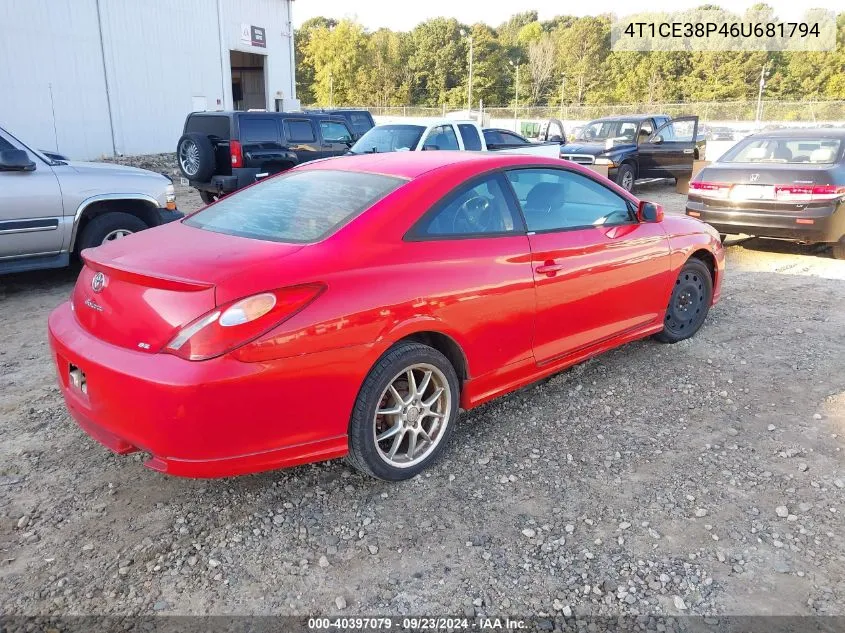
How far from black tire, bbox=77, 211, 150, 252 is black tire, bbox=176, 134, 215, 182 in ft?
13.4

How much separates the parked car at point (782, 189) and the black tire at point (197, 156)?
7.35 metres

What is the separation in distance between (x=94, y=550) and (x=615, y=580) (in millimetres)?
2060

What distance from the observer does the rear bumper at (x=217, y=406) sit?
7.85 feet

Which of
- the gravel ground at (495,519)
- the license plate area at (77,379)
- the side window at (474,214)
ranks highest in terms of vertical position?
the side window at (474,214)

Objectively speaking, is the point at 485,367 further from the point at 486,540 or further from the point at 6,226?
the point at 6,226

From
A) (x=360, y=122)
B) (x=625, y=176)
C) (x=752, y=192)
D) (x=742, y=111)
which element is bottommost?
(x=625, y=176)

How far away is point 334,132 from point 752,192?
794 centimetres

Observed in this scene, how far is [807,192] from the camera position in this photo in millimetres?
7168

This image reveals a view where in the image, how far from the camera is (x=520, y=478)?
316 cm

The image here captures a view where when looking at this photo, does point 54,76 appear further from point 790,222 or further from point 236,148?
point 790,222

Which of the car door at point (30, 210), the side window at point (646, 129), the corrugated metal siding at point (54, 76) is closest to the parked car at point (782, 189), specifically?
the side window at point (646, 129)

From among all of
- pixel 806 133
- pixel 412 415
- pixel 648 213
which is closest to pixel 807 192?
pixel 806 133

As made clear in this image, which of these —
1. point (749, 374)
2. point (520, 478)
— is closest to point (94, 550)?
point (520, 478)

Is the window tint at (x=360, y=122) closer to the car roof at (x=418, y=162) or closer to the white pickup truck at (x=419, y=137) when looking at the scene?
the white pickup truck at (x=419, y=137)
